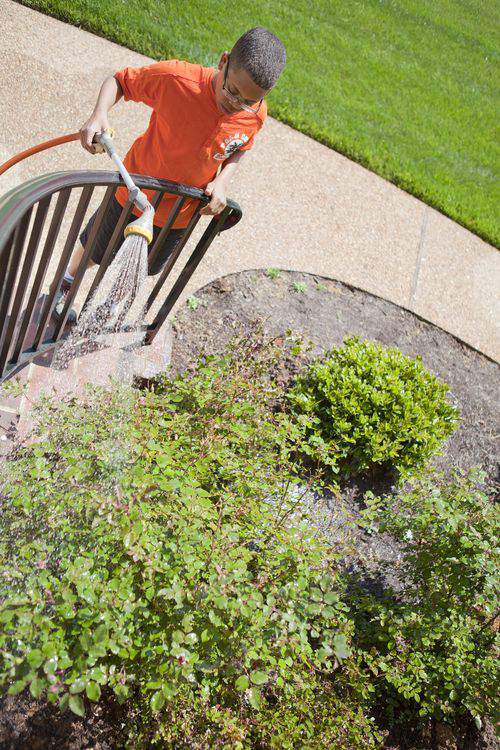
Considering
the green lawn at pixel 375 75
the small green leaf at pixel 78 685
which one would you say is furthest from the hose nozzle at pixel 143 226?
the green lawn at pixel 375 75

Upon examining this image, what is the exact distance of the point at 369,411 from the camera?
3781 mm

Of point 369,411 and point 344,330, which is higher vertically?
point 369,411

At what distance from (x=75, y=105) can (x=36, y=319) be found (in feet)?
7.55

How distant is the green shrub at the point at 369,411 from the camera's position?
3705mm

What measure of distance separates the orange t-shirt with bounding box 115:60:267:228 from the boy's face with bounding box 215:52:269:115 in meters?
0.05

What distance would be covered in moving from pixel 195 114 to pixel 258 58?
0.38 m

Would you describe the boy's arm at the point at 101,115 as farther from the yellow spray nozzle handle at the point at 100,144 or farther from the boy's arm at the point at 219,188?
the boy's arm at the point at 219,188

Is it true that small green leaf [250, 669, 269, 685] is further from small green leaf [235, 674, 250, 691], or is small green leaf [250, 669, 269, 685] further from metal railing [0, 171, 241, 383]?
metal railing [0, 171, 241, 383]

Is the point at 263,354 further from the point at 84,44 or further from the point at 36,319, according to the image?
the point at 84,44

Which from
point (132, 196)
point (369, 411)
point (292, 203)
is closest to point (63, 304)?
point (132, 196)

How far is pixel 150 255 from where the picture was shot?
11.1 feet

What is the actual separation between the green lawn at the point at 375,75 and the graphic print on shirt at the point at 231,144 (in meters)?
3.18

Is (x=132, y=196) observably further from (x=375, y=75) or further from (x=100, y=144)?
(x=375, y=75)

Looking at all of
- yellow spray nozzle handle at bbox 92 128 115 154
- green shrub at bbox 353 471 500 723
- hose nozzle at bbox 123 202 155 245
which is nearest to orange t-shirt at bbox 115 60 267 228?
yellow spray nozzle handle at bbox 92 128 115 154
